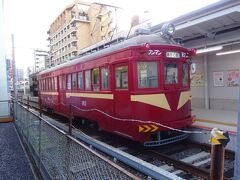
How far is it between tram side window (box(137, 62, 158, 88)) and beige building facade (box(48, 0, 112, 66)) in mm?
54004

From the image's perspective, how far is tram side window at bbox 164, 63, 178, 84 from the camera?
7.34 meters

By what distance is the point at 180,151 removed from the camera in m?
7.36

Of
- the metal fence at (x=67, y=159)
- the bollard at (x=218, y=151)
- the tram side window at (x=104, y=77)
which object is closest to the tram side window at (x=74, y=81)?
the tram side window at (x=104, y=77)

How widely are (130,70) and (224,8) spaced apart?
347cm

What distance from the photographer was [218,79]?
1184 centimetres

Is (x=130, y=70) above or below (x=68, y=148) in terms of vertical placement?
above

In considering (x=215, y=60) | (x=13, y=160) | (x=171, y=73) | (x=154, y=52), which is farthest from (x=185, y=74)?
(x=13, y=160)

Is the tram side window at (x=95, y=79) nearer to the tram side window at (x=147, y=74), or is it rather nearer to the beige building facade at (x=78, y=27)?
the tram side window at (x=147, y=74)

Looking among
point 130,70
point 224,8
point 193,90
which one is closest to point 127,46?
point 130,70

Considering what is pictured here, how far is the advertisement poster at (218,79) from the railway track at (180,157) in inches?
186

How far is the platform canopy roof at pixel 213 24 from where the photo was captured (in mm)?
7934

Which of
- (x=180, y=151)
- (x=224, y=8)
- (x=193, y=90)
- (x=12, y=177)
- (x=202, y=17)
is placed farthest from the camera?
(x=193, y=90)

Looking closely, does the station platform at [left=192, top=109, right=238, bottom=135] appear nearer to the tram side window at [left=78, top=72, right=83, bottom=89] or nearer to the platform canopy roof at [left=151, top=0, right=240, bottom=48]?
the platform canopy roof at [left=151, top=0, right=240, bottom=48]

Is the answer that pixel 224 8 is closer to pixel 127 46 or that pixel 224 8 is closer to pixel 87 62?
pixel 127 46
